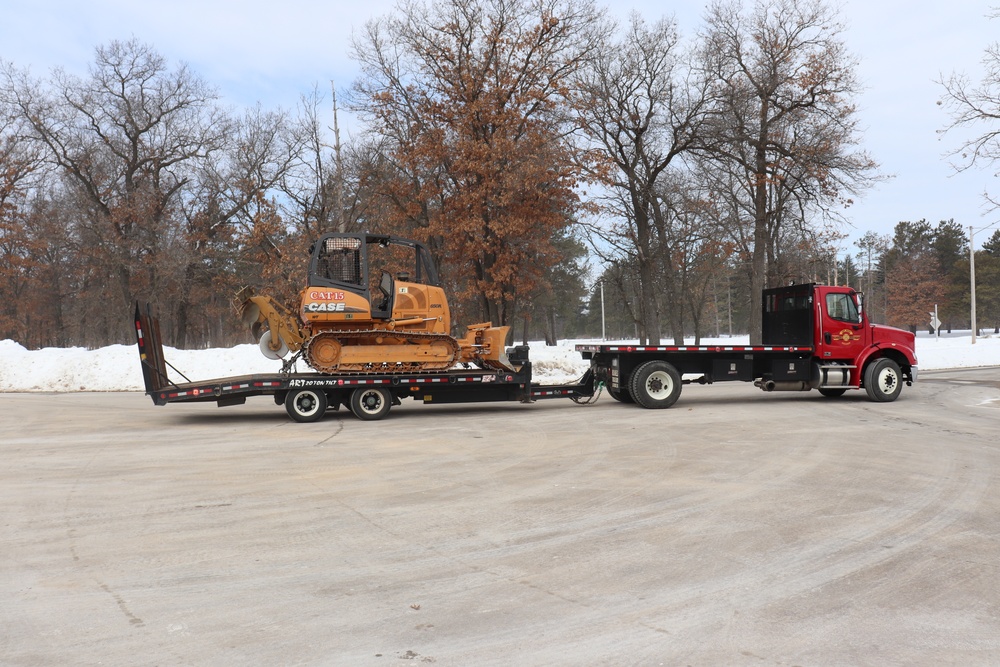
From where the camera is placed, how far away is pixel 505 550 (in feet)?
19.5

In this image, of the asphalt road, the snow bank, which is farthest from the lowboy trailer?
the snow bank

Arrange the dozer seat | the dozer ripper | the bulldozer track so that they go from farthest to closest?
the dozer seat < the bulldozer track < the dozer ripper

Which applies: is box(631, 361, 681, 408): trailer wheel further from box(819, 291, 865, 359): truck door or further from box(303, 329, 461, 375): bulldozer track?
box(303, 329, 461, 375): bulldozer track

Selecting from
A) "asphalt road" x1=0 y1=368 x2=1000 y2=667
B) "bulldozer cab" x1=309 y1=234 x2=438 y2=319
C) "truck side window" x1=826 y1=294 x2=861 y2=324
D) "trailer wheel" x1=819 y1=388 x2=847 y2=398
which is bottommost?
"asphalt road" x1=0 y1=368 x2=1000 y2=667

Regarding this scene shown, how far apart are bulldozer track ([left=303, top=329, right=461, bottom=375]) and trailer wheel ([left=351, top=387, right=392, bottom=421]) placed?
38 centimetres

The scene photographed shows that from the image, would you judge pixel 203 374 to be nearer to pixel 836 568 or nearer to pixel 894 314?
pixel 836 568

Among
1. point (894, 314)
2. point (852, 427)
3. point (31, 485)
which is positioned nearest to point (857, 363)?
point (852, 427)

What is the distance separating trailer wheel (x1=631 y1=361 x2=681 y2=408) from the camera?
51.6ft

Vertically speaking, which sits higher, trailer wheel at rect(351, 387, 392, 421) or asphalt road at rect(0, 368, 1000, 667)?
trailer wheel at rect(351, 387, 392, 421)

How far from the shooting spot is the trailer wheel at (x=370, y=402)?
560 inches

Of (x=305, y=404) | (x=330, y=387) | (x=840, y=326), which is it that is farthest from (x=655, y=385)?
(x=305, y=404)

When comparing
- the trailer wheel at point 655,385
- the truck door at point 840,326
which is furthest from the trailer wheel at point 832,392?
the trailer wheel at point 655,385

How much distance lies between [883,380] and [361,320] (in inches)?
451

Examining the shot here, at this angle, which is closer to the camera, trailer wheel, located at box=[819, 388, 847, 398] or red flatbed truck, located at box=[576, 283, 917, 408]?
red flatbed truck, located at box=[576, 283, 917, 408]
